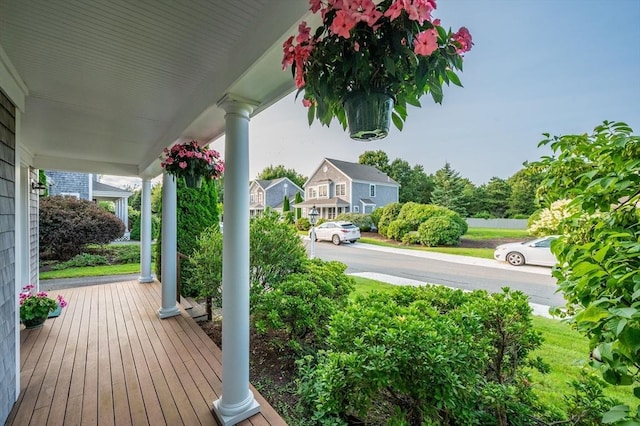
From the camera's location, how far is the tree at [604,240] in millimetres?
758

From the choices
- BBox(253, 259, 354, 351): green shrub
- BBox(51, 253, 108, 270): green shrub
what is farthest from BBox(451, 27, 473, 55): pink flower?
BBox(51, 253, 108, 270): green shrub

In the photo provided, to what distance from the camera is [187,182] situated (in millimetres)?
3125

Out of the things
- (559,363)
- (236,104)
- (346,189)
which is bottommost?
(559,363)

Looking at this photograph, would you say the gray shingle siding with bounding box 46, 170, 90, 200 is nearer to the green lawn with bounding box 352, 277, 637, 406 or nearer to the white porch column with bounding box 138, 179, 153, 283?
the white porch column with bounding box 138, 179, 153, 283

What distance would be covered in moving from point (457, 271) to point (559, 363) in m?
3.91

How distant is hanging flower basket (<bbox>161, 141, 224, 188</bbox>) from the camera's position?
295 cm

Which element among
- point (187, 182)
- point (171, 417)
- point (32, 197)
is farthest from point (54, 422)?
point (32, 197)

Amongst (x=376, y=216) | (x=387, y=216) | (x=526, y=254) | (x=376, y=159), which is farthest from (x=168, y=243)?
(x=376, y=159)

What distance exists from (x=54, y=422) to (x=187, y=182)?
2274 millimetres

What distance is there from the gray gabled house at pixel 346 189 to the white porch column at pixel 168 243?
1519cm

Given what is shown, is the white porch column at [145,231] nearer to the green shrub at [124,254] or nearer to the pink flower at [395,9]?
the green shrub at [124,254]

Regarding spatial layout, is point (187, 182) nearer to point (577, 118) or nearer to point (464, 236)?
point (577, 118)

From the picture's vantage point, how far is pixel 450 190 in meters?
17.0

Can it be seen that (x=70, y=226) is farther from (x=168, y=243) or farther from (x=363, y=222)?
(x=363, y=222)
